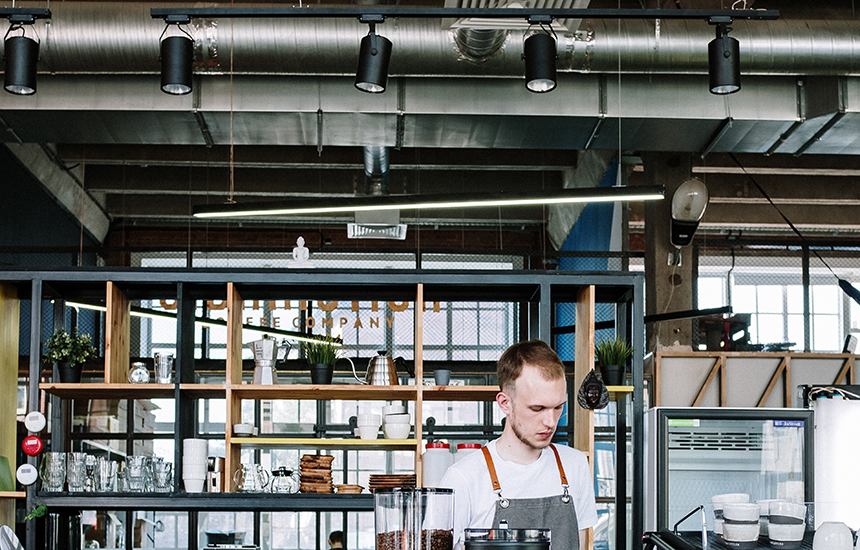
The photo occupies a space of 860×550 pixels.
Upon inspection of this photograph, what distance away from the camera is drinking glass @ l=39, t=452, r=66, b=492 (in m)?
4.96

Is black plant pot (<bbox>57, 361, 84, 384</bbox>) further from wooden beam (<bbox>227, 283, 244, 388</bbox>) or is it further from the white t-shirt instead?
the white t-shirt

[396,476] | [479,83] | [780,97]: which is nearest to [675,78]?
[780,97]

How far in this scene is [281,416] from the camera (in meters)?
10.7

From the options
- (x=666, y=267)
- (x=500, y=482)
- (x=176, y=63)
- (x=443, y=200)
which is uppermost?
(x=176, y=63)

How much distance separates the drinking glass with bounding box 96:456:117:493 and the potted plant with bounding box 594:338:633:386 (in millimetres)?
2632

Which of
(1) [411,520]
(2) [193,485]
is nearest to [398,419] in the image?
(2) [193,485]

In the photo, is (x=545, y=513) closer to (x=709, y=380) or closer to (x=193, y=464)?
(x=193, y=464)

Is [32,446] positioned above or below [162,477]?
above

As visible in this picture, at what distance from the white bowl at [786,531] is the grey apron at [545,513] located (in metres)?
0.57

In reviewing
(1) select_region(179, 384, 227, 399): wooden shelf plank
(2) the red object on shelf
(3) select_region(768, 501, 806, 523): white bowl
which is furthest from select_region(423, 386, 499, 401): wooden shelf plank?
(3) select_region(768, 501, 806, 523): white bowl

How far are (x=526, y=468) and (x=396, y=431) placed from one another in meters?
2.54

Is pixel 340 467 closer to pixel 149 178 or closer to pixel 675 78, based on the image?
pixel 149 178

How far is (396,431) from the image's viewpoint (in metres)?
5.12

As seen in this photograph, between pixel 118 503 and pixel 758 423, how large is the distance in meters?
3.77
